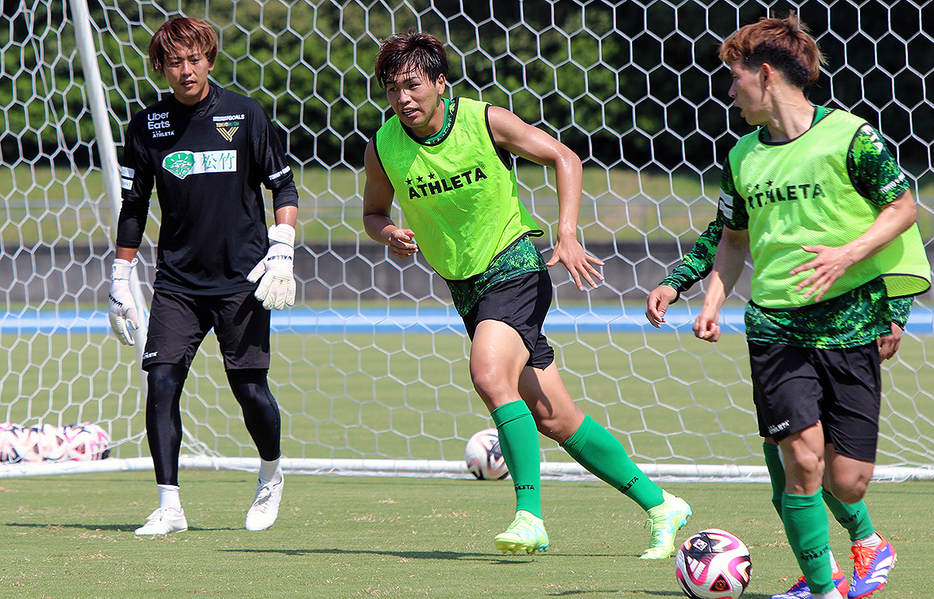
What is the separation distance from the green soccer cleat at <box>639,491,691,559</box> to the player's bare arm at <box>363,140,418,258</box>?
120 cm

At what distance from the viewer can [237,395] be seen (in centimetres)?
429

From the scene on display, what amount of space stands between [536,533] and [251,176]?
5.88 ft

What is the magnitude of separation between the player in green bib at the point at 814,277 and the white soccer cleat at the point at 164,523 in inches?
86.6

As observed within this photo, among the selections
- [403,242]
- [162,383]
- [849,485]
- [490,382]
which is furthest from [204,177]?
[849,485]

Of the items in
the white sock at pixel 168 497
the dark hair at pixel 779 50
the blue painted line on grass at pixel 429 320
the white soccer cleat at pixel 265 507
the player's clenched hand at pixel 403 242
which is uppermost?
the dark hair at pixel 779 50

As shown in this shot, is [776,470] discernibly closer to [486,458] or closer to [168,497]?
[168,497]

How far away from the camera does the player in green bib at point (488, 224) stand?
3.69 metres

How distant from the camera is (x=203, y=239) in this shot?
416 cm

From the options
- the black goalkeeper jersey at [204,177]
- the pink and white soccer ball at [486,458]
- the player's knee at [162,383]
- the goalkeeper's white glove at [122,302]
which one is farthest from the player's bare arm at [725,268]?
the pink and white soccer ball at [486,458]

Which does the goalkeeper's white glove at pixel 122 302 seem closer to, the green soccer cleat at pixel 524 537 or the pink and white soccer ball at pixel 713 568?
the green soccer cleat at pixel 524 537

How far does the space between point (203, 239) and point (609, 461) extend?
5.65 feet

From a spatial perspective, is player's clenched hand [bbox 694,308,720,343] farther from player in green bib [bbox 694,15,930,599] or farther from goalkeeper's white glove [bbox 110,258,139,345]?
goalkeeper's white glove [bbox 110,258,139,345]

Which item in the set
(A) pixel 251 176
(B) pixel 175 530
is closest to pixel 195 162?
(A) pixel 251 176

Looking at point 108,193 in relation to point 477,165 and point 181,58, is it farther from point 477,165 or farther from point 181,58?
point 477,165
